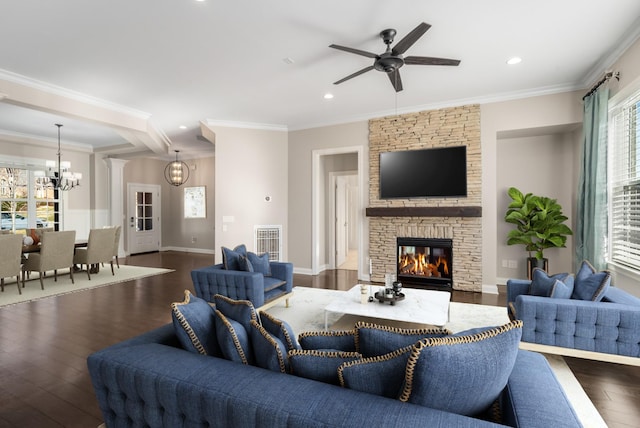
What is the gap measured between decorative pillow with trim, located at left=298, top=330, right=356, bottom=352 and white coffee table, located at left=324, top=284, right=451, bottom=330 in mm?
1659

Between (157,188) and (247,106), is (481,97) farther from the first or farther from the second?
(157,188)

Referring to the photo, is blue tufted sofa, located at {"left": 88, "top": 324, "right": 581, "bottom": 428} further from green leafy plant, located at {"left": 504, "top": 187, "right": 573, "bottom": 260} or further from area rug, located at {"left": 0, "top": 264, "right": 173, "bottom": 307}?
area rug, located at {"left": 0, "top": 264, "right": 173, "bottom": 307}

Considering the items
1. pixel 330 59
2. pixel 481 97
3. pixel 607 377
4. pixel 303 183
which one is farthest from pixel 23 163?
pixel 607 377

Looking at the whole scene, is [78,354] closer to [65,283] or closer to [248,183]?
[65,283]

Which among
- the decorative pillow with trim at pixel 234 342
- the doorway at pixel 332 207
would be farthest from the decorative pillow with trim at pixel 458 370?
the doorway at pixel 332 207

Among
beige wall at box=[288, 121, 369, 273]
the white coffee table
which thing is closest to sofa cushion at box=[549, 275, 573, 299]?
the white coffee table

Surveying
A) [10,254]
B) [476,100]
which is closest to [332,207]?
[476,100]

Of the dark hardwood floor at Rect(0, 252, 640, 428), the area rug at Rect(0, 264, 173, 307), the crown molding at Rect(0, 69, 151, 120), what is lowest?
the dark hardwood floor at Rect(0, 252, 640, 428)

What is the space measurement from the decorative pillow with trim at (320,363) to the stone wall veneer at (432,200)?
4.59 meters

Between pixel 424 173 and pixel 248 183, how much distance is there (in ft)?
11.2

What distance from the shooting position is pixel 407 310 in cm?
309

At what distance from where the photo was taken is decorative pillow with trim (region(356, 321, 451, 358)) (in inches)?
47.1

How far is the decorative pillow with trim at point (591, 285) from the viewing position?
96.6 inches

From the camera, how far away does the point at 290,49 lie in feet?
11.4
